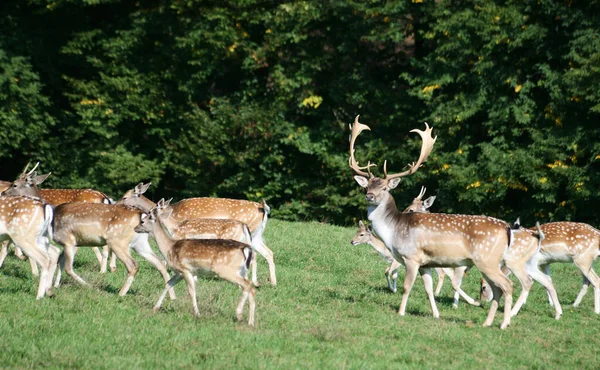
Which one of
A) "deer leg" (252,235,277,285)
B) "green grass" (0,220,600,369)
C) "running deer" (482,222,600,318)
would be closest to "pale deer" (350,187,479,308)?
"green grass" (0,220,600,369)

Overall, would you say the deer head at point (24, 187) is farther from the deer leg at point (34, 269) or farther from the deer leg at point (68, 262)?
the deer leg at point (68, 262)

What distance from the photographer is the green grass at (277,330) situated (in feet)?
25.7

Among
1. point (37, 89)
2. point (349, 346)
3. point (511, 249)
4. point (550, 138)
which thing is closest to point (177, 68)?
point (37, 89)

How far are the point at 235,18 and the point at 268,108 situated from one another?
2372 millimetres

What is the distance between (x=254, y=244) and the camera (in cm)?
1254

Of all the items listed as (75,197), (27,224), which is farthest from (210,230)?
(75,197)

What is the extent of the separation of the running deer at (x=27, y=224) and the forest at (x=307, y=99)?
10878mm

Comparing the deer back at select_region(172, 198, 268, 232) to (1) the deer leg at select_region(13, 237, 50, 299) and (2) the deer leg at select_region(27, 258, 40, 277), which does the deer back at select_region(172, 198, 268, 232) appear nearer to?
(2) the deer leg at select_region(27, 258, 40, 277)

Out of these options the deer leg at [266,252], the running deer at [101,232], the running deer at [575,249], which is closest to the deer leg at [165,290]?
the running deer at [101,232]

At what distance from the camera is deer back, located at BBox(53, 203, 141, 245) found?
10.7 m

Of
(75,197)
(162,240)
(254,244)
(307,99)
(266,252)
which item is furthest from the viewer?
(307,99)

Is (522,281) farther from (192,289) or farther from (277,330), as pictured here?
(192,289)

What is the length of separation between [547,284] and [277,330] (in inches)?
144

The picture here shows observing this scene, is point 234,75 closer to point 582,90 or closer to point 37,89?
point 37,89
